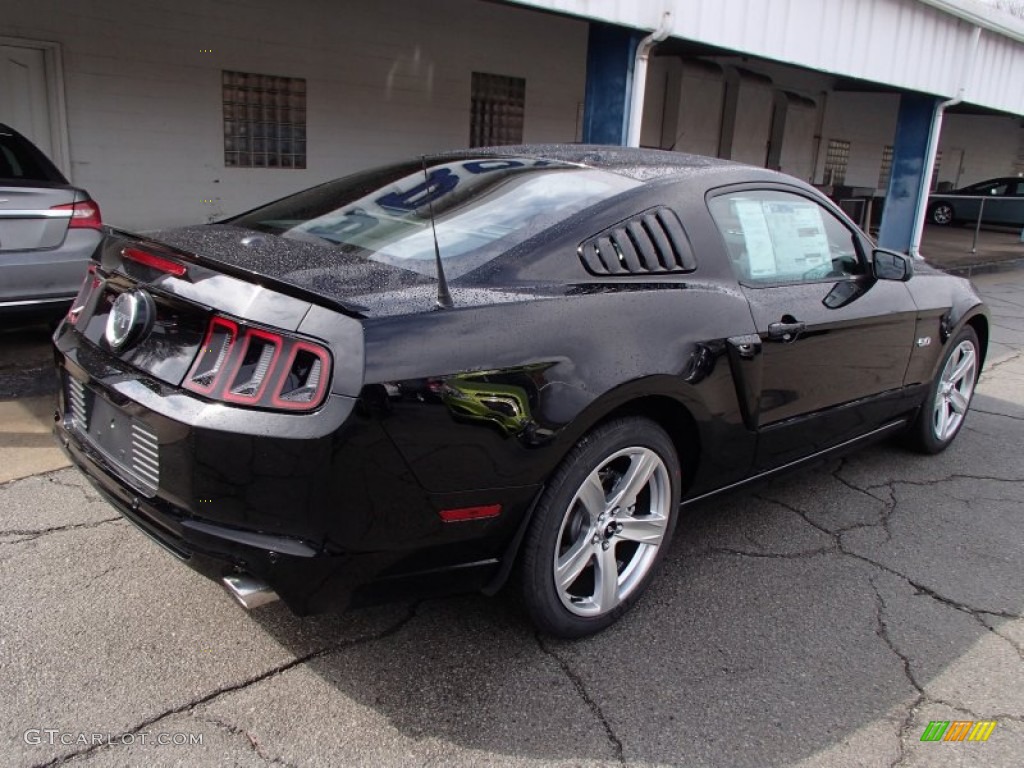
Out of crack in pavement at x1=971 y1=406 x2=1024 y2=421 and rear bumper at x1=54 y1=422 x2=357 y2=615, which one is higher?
rear bumper at x1=54 y1=422 x2=357 y2=615

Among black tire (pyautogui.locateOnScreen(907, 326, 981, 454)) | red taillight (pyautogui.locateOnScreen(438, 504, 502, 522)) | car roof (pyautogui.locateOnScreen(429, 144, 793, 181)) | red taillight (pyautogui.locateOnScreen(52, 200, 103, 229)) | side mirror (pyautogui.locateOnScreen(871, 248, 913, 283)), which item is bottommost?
black tire (pyautogui.locateOnScreen(907, 326, 981, 454))

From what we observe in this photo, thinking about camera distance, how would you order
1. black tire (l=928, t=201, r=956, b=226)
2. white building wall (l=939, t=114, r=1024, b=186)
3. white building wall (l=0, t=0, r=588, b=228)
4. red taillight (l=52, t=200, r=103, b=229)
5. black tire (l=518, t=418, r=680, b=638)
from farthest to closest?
white building wall (l=939, t=114, r=1024, b=186)
black tire (l=928, t=201, r=956, b=226)
white building wall (l=0, t=0, r=588, b=228)
red taillight (l=52, t=200, r=103, b=229)
black tire (l=518, t=418, r=680, b=638)

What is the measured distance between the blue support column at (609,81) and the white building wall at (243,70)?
3.84 meters

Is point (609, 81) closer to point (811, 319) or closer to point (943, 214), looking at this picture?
point (811, 319)

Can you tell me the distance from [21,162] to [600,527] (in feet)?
14.8

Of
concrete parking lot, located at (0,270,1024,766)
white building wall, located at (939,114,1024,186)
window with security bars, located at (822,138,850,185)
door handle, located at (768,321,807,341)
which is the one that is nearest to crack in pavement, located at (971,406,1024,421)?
concrete parking lot, located at (0,270,1024,766)

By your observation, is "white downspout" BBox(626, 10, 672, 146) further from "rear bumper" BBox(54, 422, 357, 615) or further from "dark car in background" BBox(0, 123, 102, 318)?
"rear bumper" BBox(54, 422, 357, 615)

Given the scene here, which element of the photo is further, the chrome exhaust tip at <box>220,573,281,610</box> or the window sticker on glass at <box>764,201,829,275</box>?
the window sticker on glass at <box>764,201,829,275</box>

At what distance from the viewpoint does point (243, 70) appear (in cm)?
931

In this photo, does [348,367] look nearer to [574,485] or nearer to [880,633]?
[574,485]

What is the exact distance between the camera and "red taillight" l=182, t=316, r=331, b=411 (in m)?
2.11

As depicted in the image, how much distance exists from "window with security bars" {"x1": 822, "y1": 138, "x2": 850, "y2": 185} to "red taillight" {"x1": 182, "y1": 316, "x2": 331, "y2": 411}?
19525 mm

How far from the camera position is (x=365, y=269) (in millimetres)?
2496

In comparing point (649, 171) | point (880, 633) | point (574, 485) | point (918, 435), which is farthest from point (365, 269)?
point (918, 435)
